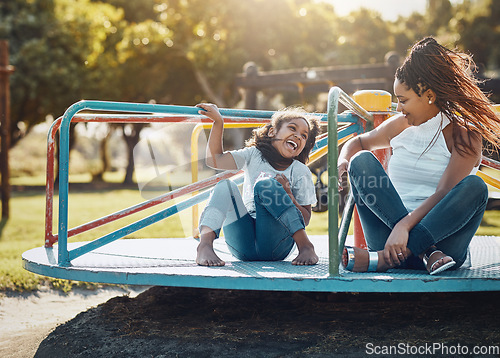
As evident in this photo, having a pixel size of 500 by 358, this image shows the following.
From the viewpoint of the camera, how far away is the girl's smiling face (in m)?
2.56

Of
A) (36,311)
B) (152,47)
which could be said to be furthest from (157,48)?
(36,311)

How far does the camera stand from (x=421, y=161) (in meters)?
2.33

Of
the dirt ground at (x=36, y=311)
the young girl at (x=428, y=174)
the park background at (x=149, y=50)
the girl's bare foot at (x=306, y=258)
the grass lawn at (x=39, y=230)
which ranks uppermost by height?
the park background at (x=149, y=50)

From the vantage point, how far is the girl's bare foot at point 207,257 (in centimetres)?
242

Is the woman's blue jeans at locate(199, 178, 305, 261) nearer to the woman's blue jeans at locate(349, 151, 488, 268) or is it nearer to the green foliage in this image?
the woman's blue jeans at locate(349, 151, 488, 268)

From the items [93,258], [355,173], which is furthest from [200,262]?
[355,173]

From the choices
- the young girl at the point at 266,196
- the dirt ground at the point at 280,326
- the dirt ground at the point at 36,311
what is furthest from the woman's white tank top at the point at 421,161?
the dirt ground at the point at 36,311

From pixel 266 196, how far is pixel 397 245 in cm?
60

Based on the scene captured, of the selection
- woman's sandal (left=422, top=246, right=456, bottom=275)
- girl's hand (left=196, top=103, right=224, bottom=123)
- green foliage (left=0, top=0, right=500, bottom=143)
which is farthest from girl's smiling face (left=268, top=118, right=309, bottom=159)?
green foliage (left=0, top=0, right=500, bottom=143)

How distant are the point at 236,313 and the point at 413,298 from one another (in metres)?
0.99

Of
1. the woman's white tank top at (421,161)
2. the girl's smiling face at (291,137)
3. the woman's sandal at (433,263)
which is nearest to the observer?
the woman's sandal at (433,263)

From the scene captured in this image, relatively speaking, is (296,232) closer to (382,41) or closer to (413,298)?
(413,298)

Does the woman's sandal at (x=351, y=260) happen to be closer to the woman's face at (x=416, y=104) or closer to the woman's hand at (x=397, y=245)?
the woman's hand at (x=397, y=245)

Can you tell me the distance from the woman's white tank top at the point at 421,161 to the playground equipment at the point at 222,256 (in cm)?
26
